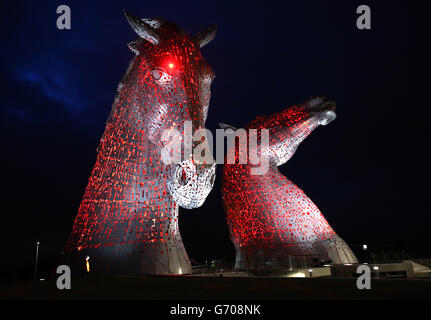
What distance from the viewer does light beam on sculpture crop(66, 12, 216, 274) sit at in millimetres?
13273

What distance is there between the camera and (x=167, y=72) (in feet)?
45.4

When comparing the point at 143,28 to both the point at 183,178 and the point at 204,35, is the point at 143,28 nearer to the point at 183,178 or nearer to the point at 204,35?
the point at 204,35

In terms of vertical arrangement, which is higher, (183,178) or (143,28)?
(143,28)

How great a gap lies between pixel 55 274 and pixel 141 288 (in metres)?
6.89

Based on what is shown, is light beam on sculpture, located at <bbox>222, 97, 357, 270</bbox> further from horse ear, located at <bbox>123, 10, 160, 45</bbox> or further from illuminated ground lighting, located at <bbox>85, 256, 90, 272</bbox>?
illuminated ground lighting, located at <bbox>85, 256, 90, 272</bbox>

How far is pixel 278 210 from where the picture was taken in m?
17.8

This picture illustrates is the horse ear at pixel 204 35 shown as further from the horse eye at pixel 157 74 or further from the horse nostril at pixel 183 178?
the horse nostril at pixel 183 178

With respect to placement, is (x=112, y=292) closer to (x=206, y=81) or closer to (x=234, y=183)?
(x=206, y=81)

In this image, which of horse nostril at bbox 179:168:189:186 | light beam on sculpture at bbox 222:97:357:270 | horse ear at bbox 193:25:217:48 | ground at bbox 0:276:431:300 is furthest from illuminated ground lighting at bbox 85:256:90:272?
horse ear at bbox 193:25:217:48

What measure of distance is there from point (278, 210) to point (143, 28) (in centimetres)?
1045

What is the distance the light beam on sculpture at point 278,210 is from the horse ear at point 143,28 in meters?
7.64

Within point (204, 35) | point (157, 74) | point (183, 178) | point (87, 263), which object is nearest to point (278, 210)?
point (183, 178)

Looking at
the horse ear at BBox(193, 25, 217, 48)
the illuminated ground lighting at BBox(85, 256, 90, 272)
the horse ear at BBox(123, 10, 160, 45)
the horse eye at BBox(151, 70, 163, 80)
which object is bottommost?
the illuminated ground lighting at BBox(85, 256, 90, 272)
